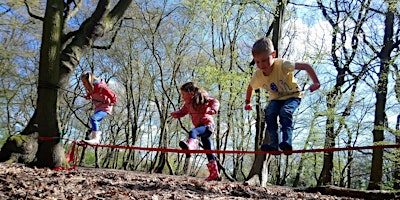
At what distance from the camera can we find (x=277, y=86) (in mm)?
3824

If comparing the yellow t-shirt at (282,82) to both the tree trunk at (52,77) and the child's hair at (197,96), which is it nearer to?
the child's hair at (197,96)

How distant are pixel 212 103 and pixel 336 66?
10.1 metres

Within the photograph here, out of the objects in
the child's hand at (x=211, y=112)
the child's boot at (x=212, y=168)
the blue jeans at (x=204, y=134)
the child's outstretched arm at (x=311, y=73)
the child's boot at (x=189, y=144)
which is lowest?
the child's boot at (x=212, y=168)

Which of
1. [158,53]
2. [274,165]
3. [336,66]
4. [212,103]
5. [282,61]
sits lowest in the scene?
[274,165]

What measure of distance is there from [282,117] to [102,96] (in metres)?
4.05

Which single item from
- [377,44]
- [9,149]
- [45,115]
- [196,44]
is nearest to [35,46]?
[196,44]

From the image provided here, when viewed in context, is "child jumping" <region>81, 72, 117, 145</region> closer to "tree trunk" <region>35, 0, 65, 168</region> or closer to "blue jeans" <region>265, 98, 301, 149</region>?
"tree trunk" <region>35, 0, 65, 168</region>

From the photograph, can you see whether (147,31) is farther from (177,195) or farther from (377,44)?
(177,195)

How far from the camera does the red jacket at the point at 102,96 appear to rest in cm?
650

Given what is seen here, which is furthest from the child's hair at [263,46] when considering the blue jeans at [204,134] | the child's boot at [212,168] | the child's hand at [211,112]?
the child's boot at [212,168]

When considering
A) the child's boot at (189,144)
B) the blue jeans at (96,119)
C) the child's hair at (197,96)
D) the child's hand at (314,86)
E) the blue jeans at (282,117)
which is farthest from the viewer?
the blue jeans at (96,119)

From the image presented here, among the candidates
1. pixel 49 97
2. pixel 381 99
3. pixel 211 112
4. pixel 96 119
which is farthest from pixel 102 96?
pixel 381 99

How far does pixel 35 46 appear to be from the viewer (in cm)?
1925

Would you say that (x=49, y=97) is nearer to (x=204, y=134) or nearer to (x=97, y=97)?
(x=97, y=97)
